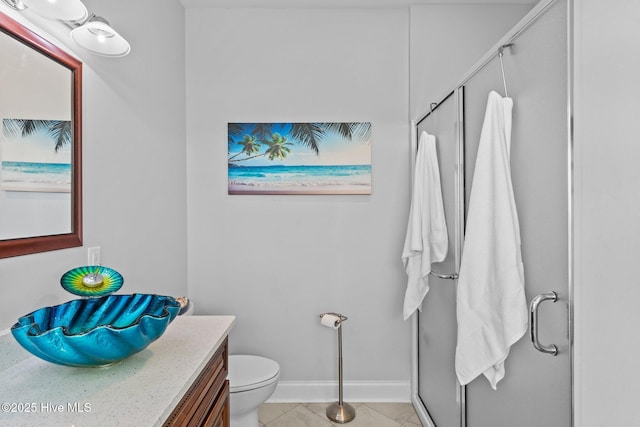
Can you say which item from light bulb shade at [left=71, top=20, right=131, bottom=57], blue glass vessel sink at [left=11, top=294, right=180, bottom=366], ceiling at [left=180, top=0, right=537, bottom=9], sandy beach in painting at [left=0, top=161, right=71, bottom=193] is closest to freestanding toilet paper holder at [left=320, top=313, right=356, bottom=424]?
blue glass vessel sink at [left=11, top=294, right=180, bottom=366]

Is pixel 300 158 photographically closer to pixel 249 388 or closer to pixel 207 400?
pixel 249 388

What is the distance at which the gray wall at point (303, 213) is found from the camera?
2.36m

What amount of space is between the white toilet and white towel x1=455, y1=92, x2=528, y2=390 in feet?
3.34

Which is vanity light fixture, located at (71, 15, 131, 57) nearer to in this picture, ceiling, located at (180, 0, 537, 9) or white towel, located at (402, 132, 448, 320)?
ceiling, located at (180, 0, 537, 9)

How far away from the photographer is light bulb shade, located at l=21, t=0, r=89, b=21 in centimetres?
104

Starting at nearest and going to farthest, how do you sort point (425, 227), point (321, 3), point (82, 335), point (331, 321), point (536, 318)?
point (82, 335), point (536, 318), point (425, 227), point (331, 321), point (321, 3)

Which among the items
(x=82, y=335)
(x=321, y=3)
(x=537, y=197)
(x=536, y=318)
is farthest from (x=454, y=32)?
(x=82, y=335)

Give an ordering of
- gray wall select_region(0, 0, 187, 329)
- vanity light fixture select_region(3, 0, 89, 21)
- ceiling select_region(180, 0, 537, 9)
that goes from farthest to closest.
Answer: ceiling select_region(180, 0, 537, 9) < gray wall select_region(0, 0, 187, 329) < vanity light fixture select_region(3, 0, 89, 21)

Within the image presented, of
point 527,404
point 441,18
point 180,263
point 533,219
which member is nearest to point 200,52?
point 180,263

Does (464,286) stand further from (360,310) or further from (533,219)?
(360,310)

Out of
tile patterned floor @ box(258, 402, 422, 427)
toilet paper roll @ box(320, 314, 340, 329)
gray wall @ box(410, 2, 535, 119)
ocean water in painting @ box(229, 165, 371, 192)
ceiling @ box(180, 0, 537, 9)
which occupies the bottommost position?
tile patterned floor @ box(258, 402, 422, 427)

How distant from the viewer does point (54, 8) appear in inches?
42.1

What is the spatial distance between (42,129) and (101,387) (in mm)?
860

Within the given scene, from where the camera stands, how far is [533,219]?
3.42 feet
